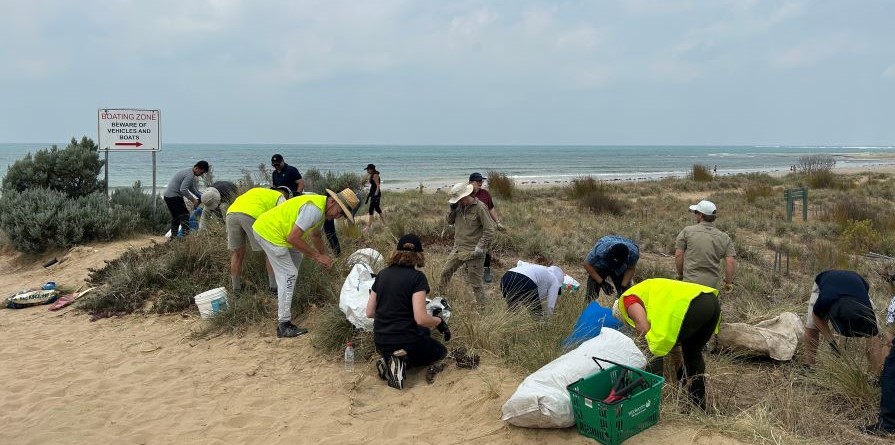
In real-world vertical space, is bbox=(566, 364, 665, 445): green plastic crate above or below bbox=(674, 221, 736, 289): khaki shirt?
below

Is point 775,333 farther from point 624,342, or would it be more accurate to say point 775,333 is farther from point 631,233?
point 631,233

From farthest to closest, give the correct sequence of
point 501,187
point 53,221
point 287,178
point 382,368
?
point 501,187 → point 53,221 → point 287,178 → point 382,368

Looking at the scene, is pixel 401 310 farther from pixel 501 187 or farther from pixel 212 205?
pixel 501 187

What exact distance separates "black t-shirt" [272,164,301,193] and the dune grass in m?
1.48

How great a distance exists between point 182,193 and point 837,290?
8385mm

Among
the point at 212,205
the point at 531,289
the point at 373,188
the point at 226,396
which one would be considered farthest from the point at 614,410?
the point at 373,188

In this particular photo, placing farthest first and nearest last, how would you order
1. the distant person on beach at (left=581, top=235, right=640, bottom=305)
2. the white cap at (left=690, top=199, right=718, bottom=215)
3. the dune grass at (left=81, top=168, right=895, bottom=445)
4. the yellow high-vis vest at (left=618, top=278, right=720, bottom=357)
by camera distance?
the white cap at (left=690, top=199, right=718, bottom=215), the distant person on beach at (left=581, top=235, right=640, bottom=305), the dune grass at (left=81, top=168, right=895, bottom=445), the yellow high-vis vest at (left=618, top=278, right=720, bottom=357)

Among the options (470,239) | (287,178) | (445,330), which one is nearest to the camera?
(445,330)

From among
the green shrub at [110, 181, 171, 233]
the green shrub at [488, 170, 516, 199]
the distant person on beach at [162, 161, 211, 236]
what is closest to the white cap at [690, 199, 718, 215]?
the distant person on beach at [162, 161, 211, 236]

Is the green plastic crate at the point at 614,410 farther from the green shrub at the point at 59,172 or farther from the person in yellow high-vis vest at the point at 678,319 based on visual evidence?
the green shrub at the point at 59,172

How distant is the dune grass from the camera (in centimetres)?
442

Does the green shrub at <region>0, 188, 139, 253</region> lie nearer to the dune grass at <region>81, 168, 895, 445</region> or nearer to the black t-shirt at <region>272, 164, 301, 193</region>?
the dune grass at <region>81, 168, 895, 445</region>

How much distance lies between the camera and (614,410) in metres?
3.54

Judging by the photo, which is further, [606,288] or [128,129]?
[128,129]
